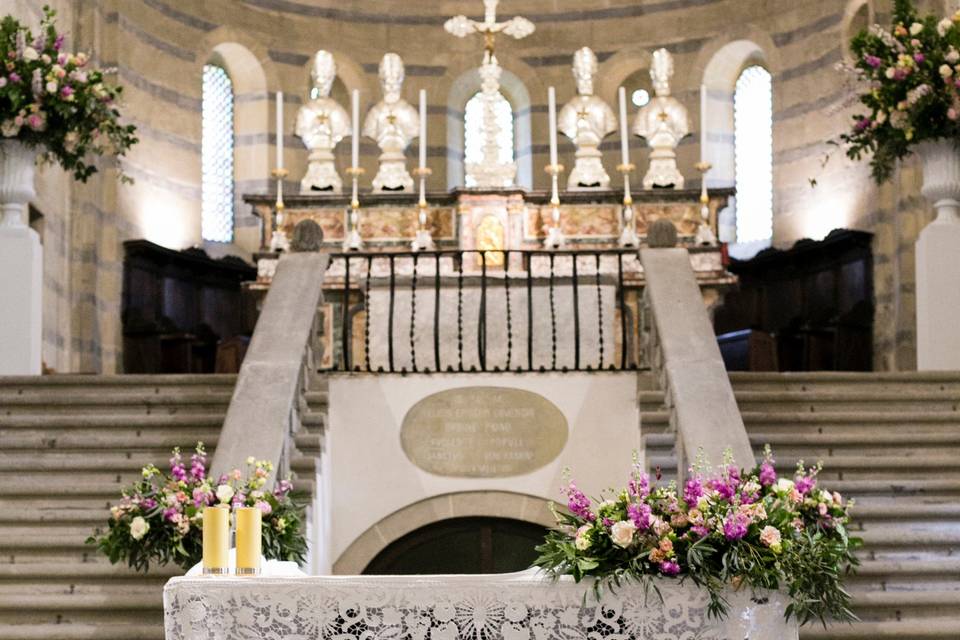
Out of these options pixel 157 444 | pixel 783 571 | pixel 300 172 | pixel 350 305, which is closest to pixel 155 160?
pixel 300 172

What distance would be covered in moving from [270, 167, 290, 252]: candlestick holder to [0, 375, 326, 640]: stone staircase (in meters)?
4.07

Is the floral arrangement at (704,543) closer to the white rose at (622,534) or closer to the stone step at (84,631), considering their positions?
the white rose at (622,534)

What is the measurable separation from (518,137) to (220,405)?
33.0ft

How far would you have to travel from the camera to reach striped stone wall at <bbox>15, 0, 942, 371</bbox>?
635 inches

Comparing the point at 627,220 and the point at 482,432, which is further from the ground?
the point at 627,220

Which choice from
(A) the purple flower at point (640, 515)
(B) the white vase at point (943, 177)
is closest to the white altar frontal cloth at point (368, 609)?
(A) the purple flower at point (640, 515)

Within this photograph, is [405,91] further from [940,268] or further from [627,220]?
[940,268]

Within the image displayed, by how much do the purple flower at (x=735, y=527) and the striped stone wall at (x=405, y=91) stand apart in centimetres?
1031

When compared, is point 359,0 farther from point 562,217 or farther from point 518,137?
point 562,217

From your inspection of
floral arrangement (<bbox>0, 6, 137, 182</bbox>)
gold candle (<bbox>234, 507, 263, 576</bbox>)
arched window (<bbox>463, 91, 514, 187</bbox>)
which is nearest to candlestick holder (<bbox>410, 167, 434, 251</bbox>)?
floral arrangement (<bbox>0, 6, 137, 182</bbox>)

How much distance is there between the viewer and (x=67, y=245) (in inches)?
630

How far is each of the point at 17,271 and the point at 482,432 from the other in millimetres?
3514

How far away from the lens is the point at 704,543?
5875 mm

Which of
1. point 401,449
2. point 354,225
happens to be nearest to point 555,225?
point 354,225
